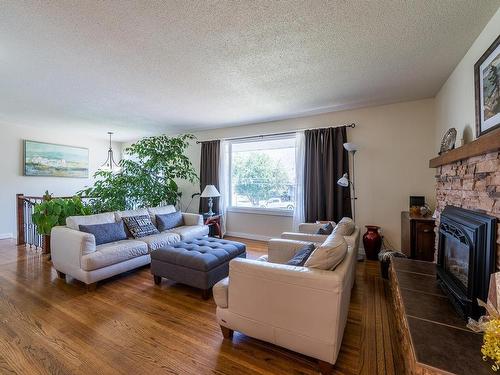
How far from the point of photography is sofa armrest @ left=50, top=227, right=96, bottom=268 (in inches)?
103

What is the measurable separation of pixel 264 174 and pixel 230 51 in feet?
9.78

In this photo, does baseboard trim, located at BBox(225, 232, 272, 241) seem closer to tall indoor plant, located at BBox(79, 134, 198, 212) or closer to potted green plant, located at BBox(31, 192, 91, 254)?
tall indoor plant, located at BBox(79, 134, 198, 212)

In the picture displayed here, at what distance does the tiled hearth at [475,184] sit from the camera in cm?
139

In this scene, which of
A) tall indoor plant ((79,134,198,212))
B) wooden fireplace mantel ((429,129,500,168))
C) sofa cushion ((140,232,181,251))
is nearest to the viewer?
wooden fireplace mantel ((429,129,500,168))

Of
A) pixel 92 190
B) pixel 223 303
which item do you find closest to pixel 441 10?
pixel 223 303

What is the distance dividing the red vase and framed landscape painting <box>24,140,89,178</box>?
23.1 ft

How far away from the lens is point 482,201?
1.55 meters

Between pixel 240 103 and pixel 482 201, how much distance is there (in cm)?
306

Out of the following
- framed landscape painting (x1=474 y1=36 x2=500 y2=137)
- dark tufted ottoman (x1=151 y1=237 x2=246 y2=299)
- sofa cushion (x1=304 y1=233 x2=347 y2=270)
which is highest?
framed landscape painting (x1=474 y1=36 x2=500 y2=137)

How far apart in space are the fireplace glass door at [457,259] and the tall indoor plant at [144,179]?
4517mm

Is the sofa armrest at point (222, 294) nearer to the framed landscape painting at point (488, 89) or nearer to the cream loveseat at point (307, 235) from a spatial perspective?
the cream loveseat at point (307, 235)

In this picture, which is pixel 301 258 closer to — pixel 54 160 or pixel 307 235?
pixel 307 235

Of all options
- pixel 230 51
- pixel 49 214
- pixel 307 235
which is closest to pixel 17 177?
pixel 49 214

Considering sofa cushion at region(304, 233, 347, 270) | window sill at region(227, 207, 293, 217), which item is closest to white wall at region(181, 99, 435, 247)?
window sill at region(227, 207, 293, 217)
